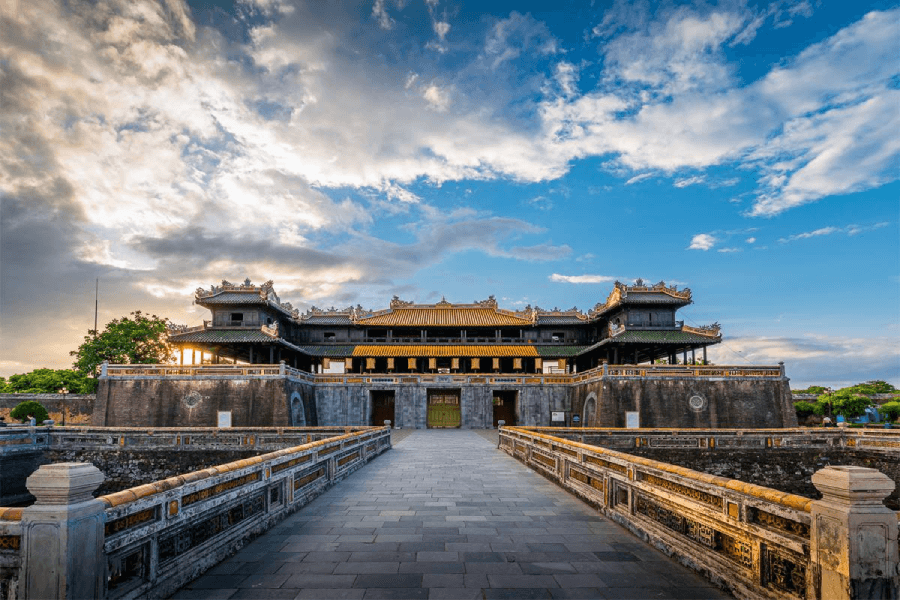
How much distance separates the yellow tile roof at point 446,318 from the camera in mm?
47406

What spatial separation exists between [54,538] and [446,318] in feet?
147

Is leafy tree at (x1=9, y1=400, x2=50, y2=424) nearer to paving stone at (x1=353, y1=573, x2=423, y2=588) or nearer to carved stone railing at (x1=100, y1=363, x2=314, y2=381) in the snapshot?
carved stone railing at (x1=100, y1=363, x2=314, y2=381)

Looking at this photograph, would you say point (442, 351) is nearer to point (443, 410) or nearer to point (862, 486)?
point (443, 410)

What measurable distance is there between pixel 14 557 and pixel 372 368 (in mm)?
40979

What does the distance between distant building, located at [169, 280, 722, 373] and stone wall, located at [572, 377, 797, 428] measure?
5.42 m

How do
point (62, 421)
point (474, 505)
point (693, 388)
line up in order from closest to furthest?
point (474, 505) → point (693, 388) → point (62, 421)

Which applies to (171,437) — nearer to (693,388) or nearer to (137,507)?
(137,507)

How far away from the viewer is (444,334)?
4859 centimetres

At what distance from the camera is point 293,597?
18.1ft

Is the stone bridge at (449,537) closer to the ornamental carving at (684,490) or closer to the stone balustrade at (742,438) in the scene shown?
the ornamental carving at (684,490)

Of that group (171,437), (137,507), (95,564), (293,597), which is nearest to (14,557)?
(95,564)

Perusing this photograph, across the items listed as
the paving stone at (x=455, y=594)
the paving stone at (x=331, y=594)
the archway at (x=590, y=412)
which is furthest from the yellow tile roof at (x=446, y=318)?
the paving stone at (x=331, y=594)

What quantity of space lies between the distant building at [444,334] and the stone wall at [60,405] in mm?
8281

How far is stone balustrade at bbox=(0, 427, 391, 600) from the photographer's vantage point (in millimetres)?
4258
